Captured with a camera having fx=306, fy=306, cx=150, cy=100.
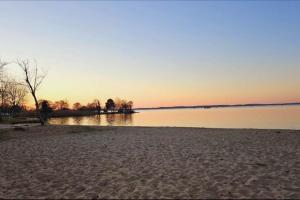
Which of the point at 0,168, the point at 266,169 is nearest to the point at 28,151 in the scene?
the point at 0,168

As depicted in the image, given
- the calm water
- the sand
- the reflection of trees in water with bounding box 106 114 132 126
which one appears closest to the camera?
the sand

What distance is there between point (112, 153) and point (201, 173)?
6.58 m

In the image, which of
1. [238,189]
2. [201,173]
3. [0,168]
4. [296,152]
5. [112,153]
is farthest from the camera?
[112,153]

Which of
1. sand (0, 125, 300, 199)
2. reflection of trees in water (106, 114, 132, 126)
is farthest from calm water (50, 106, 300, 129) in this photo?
sand (0, 125, 300, 199)

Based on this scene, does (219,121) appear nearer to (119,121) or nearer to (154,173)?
(119,121)

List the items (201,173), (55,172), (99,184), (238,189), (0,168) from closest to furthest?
(238,189), (99,184), (201,173), (55,172), (0,168)

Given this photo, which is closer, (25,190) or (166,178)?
(25,190)

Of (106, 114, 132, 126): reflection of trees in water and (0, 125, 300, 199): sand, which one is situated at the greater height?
(0, 125, 300, 199): sand

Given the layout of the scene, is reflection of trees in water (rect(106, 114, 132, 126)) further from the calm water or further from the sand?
the sand

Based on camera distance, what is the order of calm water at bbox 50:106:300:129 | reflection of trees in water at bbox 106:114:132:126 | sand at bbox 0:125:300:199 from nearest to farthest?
sand at bbox 0:125:300:199 → calm water at bbox 50:106:300:129 → reflection of trees in water at bbox 106:114:132:126

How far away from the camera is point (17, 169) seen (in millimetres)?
12789

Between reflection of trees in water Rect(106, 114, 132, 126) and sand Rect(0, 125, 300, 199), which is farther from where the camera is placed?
reflection of trees in water Rect(106, 114, 132, 126)

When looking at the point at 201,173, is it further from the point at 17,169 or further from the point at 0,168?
the point at 0,168

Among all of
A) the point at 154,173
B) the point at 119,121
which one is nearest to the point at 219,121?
the point at 119,121
